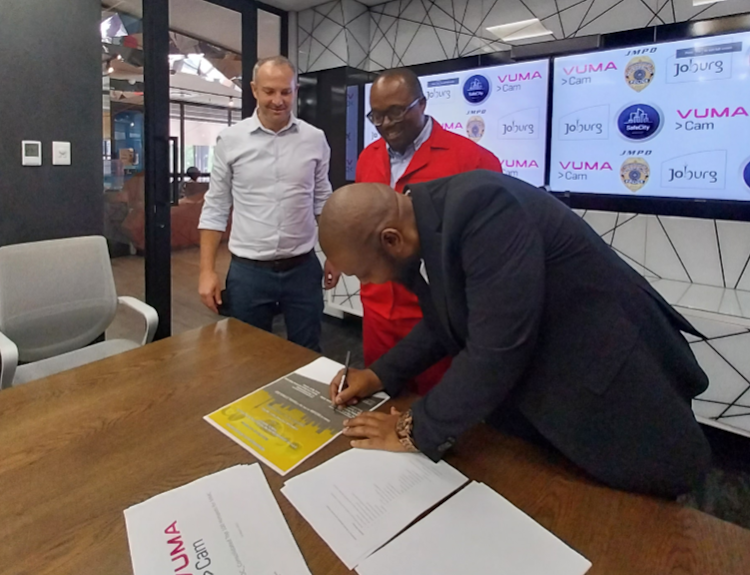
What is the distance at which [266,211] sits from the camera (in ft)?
6.49

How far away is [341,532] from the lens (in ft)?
2.54

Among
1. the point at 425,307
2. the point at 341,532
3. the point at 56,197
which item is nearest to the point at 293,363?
the point at 425,307

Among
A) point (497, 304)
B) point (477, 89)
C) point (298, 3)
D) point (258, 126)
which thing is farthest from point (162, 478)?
point (298, 3)

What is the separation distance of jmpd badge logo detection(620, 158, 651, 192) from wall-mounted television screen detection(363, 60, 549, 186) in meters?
0.41

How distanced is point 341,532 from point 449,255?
48 centimetres

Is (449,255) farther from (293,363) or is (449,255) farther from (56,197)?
(56,197)

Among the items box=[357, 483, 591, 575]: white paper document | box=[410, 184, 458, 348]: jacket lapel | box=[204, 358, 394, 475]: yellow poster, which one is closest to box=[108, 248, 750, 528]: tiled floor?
box=[357, 483, 591, 575]: white paper document

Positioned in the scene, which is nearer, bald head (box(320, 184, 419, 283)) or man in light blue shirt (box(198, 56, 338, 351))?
bald head (box(320, 184, 419, 283))

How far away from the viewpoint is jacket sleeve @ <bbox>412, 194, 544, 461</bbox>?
2.62 feet

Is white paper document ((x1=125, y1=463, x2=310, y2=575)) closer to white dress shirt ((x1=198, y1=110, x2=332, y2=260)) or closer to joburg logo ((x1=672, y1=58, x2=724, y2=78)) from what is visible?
white dress shirt ((x1=198, y1=110, x2=332, y2=260))

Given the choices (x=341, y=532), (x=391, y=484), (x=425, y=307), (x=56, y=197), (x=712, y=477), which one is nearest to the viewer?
(x=341, y=532)

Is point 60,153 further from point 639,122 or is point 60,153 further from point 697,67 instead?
point 697,67

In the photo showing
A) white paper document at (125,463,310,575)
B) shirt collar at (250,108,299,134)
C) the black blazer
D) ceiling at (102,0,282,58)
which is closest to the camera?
white paper document at (125,463,310,575)

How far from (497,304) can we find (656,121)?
2.11m
